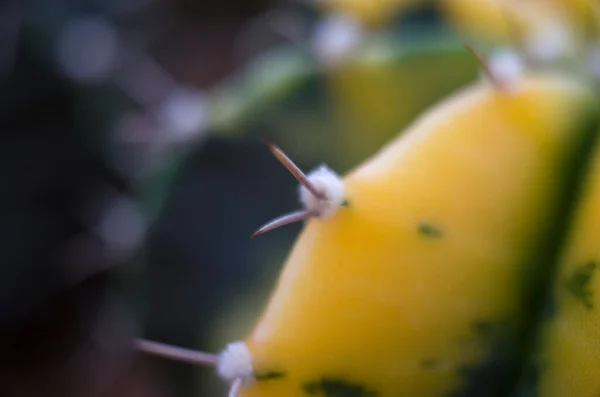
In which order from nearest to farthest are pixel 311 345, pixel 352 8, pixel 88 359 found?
pixel 311 345 → pixel 352 8 → pixel 88 359

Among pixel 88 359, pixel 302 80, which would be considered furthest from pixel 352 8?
pixel 88 359

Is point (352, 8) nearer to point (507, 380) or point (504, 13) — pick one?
point (504, 13)

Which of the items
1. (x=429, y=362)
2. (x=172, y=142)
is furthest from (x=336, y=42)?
(x=429, y=362)

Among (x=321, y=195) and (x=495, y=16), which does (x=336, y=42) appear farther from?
(x=321, y=195)

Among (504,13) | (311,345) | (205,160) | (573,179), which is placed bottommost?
(311,345)

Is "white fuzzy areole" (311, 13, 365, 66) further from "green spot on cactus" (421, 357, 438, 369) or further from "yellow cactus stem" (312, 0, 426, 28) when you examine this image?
"green spot on cactus" (421, 357, 438, 369)

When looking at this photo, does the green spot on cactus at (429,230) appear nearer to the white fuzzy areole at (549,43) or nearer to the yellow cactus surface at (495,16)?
the white fuzzy areole at (549,43)

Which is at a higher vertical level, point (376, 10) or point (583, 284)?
point (376, 10)
